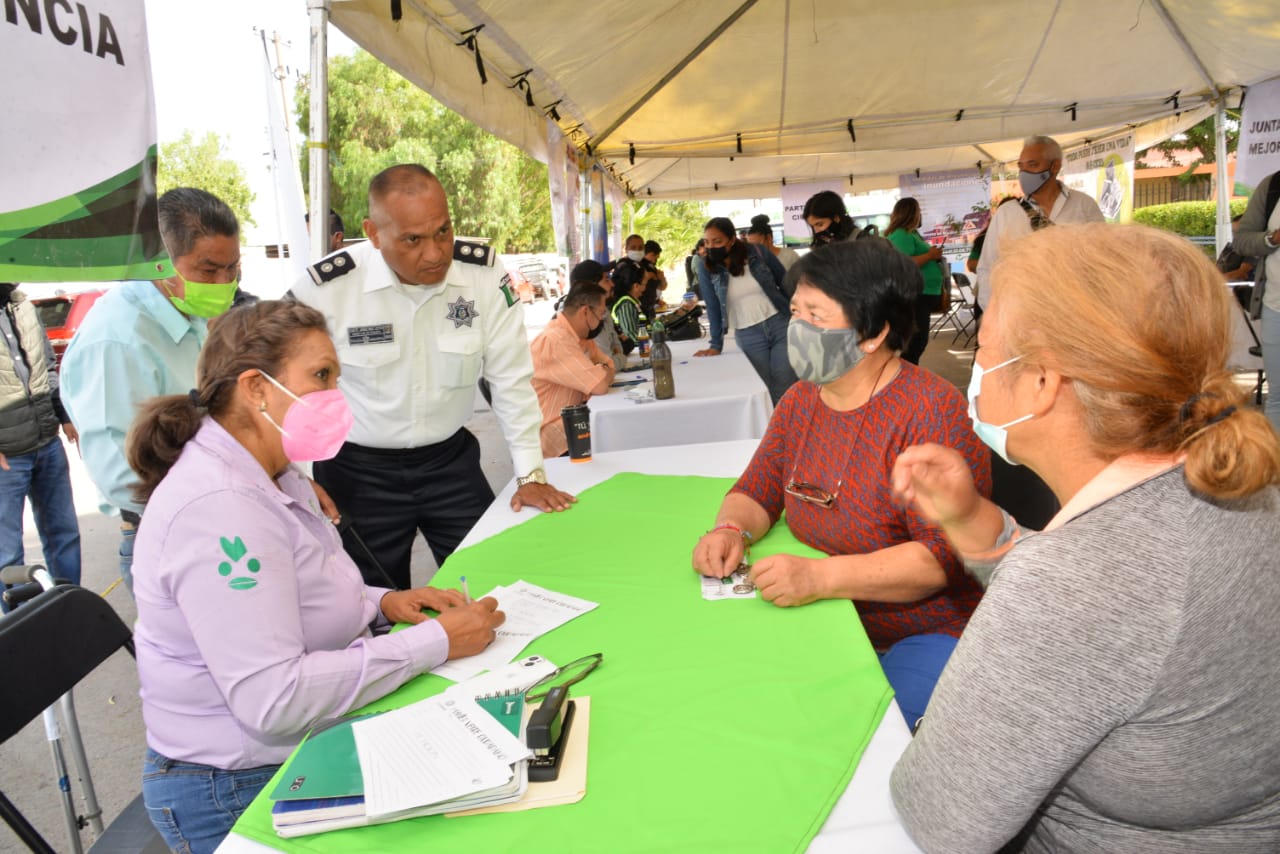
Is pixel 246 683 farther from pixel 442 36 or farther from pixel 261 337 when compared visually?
pixel 442 36

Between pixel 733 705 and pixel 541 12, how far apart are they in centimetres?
379

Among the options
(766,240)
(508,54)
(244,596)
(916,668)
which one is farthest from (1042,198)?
(244,596)

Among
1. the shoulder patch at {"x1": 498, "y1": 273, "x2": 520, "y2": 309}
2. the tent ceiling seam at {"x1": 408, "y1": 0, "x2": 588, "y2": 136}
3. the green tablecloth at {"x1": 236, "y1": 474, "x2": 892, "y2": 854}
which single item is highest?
the tent ceiling seam at {"x1": 408, "y1": 0, "x2": 588, "y2": 136}

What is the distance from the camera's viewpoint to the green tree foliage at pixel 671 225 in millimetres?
29484

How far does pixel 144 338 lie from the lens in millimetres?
2217

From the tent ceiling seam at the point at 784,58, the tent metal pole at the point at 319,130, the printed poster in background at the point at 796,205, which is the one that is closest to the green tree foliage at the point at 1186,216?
the printed poster in background at the point at 796,205

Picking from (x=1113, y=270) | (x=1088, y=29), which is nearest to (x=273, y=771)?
(x=1113, y=270)

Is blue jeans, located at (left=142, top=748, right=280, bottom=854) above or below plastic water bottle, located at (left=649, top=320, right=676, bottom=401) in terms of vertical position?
below

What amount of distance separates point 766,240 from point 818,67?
1413 millimetres

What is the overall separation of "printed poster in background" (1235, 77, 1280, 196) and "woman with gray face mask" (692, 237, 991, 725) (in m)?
6.04

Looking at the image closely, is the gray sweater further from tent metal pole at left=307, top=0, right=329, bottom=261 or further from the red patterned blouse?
tent metal pole at left=307, top=0, right=329, bottom=261

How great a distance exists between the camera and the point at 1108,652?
0.76 metres

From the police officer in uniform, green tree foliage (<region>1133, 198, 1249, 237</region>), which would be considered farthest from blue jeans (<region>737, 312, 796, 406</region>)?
green tree foliage (<region>1133, 198, 1249, 237</region>)

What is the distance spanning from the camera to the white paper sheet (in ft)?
3.17
